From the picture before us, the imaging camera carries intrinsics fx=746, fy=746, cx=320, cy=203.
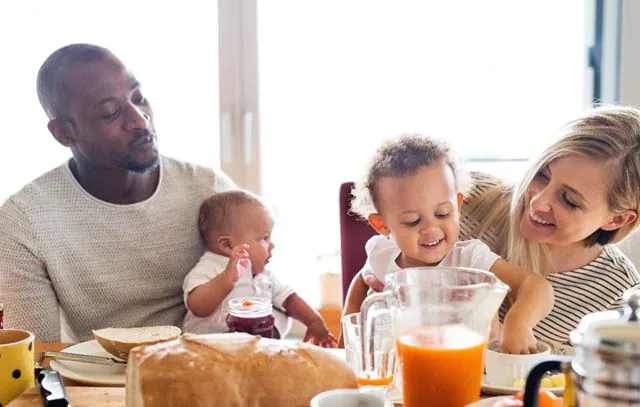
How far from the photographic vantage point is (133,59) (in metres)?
3.32

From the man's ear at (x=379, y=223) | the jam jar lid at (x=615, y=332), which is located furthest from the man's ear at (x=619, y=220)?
the jam jar lid at (x=615, y=332)

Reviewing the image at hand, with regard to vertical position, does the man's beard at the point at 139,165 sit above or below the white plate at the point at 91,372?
above

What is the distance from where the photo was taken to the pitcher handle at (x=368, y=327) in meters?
1.05

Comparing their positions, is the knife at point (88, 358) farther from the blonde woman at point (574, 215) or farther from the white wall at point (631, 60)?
the white wall at point (631, 60)

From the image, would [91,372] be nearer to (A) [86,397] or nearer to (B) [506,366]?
(A) [86,397]

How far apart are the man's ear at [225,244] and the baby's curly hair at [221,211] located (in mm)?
16

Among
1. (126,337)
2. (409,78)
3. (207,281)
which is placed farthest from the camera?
(409,78)

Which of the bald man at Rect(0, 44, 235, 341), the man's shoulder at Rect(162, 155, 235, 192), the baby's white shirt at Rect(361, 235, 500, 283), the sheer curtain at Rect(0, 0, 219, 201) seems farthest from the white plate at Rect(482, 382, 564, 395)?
Result: the sheer curtain at Rect(0, 0, 219, 201)

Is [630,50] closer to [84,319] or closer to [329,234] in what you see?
[329,234]

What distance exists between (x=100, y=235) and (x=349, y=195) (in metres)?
0.67

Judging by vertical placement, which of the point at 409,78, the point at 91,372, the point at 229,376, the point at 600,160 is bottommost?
the point at 91,372

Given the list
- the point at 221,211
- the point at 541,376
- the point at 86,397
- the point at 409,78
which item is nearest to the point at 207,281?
the point at 221,211

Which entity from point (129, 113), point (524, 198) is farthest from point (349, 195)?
point (129, 113)

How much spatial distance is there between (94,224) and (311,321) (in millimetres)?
630
